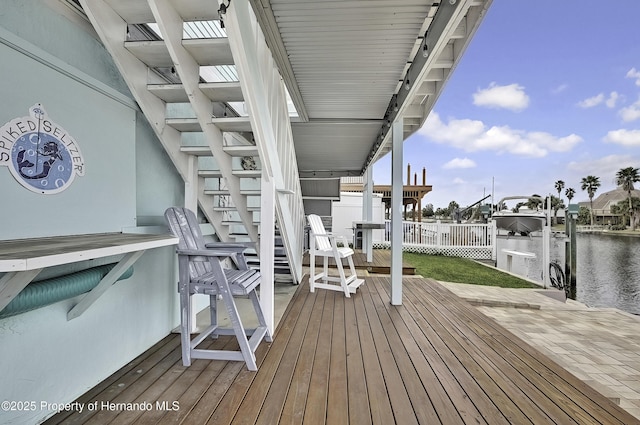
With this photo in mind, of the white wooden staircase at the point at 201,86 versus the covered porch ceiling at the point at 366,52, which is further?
the covered porch ceiling at the point at 366,52

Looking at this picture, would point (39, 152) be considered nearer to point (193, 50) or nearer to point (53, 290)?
point (53, 290)

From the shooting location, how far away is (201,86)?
194 cm

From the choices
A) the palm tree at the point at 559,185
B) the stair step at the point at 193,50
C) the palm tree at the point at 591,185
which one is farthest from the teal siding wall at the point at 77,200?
the palm tree at the point at 559,185

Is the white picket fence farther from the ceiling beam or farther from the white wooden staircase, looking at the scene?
the white wooden staircase

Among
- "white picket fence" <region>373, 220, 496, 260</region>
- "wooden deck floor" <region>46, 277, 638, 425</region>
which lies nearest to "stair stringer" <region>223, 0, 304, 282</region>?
"wooden deck floor" <region>46, 277, 638, 425</region>

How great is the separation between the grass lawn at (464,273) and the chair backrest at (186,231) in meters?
6.14

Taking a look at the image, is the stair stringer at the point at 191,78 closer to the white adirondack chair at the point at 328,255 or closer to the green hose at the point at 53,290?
the green hose at the point at 53,290

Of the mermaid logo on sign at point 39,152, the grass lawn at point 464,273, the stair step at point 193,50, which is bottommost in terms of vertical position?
the grass lawn at point 464,273

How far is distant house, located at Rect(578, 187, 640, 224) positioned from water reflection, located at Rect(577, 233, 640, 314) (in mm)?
20582

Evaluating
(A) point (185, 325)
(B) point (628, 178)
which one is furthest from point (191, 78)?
(B) point (628, 178)

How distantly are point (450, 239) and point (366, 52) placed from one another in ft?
32.5

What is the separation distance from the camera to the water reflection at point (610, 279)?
6.52m

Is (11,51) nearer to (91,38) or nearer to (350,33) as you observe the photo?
(91,38)

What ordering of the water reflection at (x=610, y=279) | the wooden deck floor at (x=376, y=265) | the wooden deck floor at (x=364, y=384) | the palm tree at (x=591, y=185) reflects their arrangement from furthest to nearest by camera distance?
the palm tree at (x=591, y=185)
the water reflection at (x=610, y=279)
the wooden deck floor at (x=376, y=265)
the wooden deck floor at (x=364, y=384)
